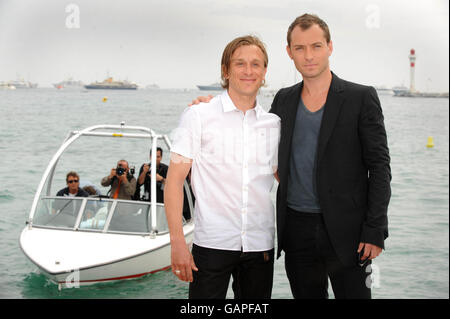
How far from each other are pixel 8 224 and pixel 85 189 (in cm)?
759

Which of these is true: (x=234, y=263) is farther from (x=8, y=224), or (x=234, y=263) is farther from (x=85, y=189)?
(x=8, y=224)

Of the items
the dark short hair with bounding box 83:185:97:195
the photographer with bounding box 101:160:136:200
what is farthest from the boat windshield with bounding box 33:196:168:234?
the dark short hair with bounding box 83:185:97:195

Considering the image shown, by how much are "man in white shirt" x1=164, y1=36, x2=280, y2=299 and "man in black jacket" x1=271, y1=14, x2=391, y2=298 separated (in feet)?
0.53

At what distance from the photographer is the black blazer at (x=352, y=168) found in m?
2.39

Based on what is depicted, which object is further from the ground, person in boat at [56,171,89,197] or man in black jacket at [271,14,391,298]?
man in black jacket at [271,14,391,298]

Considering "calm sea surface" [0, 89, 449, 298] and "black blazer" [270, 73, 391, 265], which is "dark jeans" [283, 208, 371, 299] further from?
"calm sea surface" [0, 89, 449, 298]

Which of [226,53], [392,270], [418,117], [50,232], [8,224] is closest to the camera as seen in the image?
[226,53]

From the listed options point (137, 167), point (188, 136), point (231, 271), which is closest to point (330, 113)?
point (188, 136)

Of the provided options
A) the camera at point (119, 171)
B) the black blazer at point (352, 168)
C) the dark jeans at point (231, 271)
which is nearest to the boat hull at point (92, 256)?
the camera at point (119, 171)

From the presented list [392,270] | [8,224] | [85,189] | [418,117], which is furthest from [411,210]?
[418,117]

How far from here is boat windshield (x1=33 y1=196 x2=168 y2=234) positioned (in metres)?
6.55

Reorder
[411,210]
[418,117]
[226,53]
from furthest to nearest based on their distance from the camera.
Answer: [418,117] < [411,210] < [226,53]

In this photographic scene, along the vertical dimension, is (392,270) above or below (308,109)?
below

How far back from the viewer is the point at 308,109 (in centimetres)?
255
